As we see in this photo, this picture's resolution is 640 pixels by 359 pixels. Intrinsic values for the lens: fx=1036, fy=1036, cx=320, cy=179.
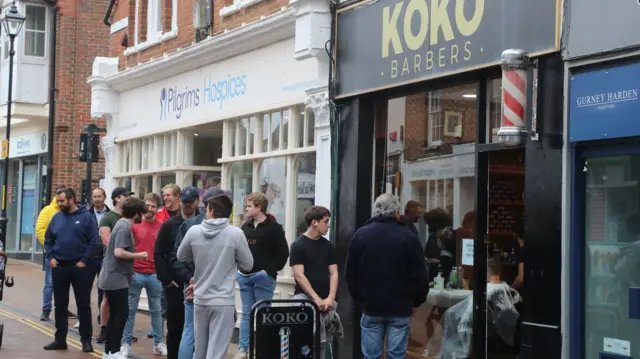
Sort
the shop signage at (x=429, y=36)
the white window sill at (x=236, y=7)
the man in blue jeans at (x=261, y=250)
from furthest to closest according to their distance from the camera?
the white window sill at (x=236, y=7) → the man in blue jeans at (x=261, y=250) → the shop signage at (x=429, y=36)

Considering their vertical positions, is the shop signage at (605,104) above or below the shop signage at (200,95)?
below

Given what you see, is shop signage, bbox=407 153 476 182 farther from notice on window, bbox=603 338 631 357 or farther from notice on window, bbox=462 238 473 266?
notice on window, bbox=603 338 631 357

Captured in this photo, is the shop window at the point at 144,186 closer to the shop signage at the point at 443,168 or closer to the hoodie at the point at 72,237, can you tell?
the hoodie at the point at 72,237

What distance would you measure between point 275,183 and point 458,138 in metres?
4.21

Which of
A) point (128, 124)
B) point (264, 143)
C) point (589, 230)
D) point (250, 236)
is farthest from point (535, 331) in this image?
point (128, 124)

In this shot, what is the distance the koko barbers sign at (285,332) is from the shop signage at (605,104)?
8.60 ft

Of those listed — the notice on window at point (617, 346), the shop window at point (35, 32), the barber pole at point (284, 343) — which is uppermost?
the shop window at point (35, 32)

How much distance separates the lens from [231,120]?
15.0 m

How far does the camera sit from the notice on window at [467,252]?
9703 mm

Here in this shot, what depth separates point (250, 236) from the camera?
11008mm

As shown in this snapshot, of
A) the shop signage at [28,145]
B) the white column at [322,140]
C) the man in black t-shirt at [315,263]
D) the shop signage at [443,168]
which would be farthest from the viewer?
the shop signage at [28,145]

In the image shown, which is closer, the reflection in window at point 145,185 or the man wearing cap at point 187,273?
the man wearing cap at point 187,273

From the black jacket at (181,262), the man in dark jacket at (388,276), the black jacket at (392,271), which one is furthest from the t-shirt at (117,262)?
the black jacket at (392,271)

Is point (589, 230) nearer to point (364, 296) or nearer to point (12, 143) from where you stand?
point (364, 296)
